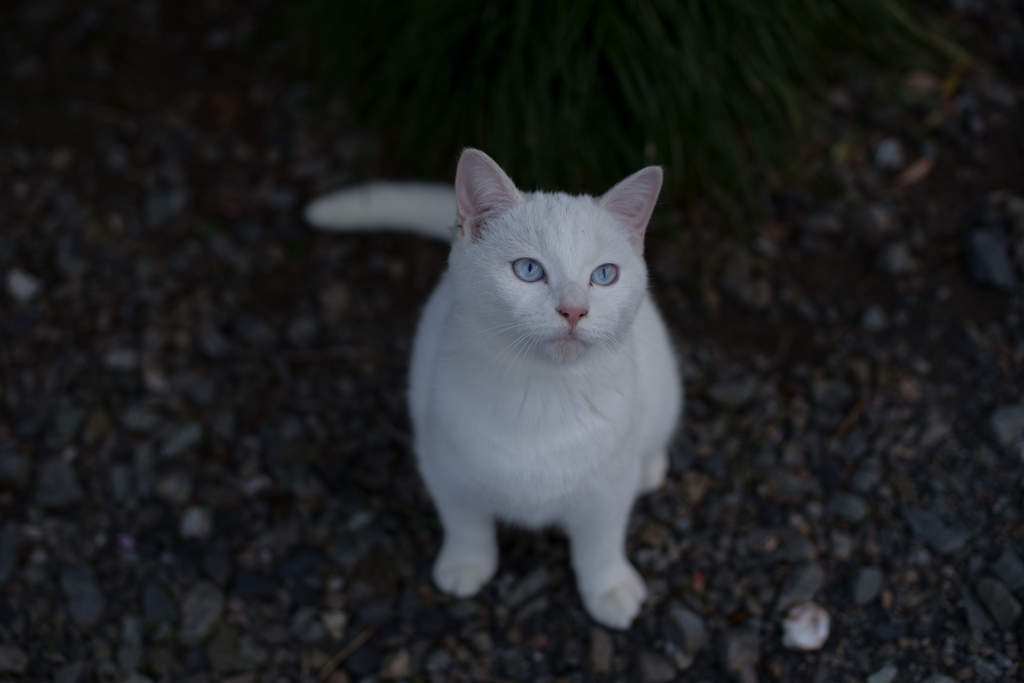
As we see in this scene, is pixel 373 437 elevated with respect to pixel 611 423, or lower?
lower

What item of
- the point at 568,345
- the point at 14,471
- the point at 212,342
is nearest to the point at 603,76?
the point at 568,345

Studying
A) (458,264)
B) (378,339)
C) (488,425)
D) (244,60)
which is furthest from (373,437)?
(244,60)

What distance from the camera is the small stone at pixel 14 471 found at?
2695mm

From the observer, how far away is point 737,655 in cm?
236

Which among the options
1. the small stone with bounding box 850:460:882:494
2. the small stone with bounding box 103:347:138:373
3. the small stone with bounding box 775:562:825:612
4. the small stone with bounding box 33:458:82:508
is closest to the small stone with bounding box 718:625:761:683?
the small stone with bounding box 775:562:825:612

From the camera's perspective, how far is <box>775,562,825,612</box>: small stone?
2.45m

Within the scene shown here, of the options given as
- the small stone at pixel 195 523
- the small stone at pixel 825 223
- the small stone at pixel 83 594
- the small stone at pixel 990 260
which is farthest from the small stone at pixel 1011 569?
the small stone at pixel 83 594

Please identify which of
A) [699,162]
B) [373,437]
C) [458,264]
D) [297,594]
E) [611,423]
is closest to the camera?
[458,264]

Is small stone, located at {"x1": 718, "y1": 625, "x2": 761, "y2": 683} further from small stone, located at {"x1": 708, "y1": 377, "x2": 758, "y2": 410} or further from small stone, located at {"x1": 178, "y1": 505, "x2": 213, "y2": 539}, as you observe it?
small stone, located at {"x1": 178, "y1": 505, "x2": 213, "y2": 539}

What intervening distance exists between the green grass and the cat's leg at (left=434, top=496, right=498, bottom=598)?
1202mm

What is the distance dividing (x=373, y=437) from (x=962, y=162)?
245 cm

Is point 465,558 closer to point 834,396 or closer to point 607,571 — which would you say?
point 607,571

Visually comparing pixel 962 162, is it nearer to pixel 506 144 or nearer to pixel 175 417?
pixel 506 144

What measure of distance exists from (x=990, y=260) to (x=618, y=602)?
179cm
